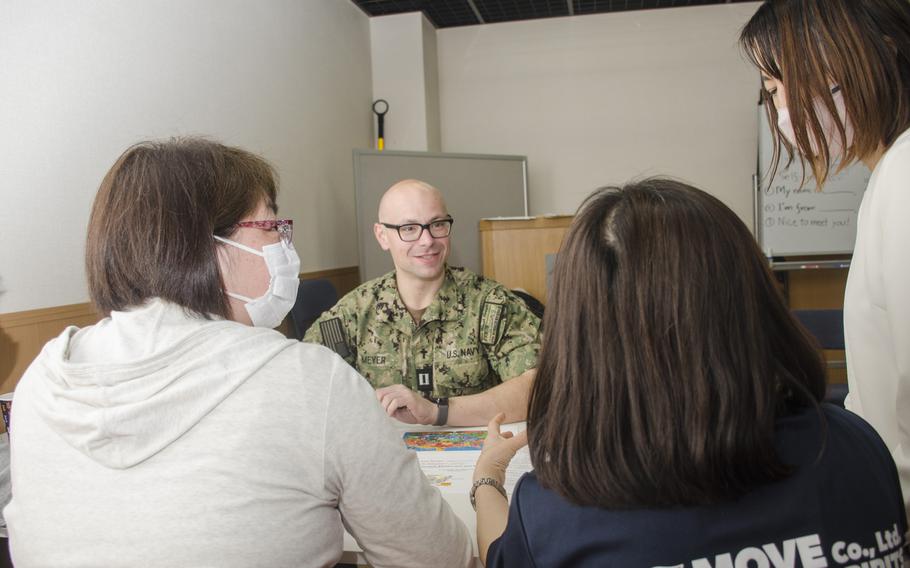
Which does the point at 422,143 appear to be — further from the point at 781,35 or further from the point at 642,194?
the point at 642,194

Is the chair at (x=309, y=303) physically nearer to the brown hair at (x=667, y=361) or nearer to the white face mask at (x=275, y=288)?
the white face mask at (x=275, y=288)

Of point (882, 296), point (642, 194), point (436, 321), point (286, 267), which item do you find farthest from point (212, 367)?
point (436, 321)

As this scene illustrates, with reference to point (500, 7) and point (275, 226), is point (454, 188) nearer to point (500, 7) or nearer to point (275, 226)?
point (500, 7)

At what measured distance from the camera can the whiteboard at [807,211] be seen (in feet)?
13.4

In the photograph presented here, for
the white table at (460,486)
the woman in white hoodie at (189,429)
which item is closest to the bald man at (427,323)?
the white table at (460,486)

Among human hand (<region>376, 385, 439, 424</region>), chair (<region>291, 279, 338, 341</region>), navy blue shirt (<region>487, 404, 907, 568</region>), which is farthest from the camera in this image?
chair (<region>291, 279, 338, 341</region>)

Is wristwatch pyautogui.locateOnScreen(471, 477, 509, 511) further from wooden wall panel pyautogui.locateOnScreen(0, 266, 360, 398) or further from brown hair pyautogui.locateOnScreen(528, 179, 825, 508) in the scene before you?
wooden wall panel pyautogui.locateOnScreen(0, 266, 360, 398)

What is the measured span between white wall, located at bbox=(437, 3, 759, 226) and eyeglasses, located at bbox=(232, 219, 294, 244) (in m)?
4.23

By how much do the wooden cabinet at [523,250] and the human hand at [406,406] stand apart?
2.01 m

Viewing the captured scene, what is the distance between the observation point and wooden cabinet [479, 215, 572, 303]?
11.7 feet

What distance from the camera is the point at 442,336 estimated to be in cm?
201

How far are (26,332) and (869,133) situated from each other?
7.47 ft

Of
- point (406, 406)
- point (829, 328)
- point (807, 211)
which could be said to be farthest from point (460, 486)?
point (807, 211)

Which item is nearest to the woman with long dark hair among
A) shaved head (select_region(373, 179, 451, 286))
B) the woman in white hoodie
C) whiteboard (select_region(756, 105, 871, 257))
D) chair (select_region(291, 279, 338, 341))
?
the woman in white hoodie
